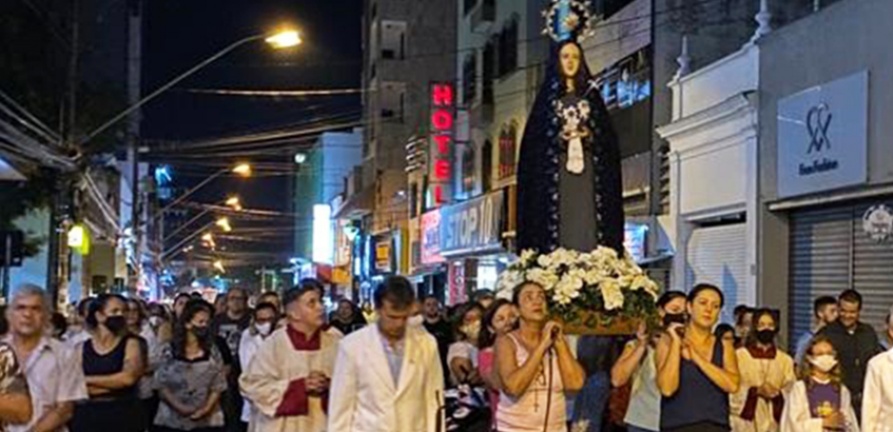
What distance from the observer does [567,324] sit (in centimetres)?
914

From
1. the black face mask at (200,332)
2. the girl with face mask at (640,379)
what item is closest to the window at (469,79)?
the black face mask at (200,332)

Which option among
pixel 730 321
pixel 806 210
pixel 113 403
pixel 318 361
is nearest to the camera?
pixel 318 361

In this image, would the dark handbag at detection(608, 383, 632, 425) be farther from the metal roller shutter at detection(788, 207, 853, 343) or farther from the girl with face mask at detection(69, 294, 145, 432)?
the metal roller shutter at detection(788, 207, 853, 343)

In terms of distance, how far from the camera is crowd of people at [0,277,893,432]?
25.8ft

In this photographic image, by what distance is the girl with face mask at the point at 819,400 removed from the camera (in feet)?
29.9

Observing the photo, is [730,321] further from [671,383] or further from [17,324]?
[17,324]

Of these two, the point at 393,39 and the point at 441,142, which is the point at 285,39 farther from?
the point at 393,39

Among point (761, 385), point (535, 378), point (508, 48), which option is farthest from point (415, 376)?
point (508, 48)

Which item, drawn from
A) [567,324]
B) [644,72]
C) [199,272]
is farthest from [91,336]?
[199,272]

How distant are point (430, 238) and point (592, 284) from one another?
117 ft

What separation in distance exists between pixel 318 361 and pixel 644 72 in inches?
703

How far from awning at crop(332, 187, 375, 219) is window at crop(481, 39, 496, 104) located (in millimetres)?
24340

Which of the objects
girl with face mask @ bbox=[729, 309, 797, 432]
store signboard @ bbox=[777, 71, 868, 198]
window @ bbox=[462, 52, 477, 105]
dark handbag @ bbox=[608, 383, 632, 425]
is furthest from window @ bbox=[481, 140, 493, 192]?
dark handbag @ bbox=[608, 383, 632, 425]

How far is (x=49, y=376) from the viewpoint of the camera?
7.93 meters
